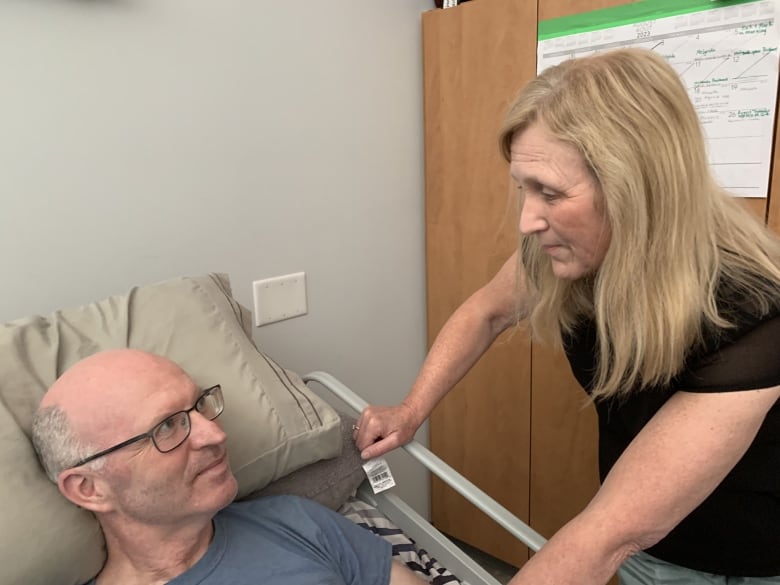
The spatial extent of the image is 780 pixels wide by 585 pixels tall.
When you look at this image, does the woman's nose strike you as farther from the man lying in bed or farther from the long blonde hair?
the man lying in bed

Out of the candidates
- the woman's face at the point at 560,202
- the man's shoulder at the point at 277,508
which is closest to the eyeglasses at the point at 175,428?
the man's shoulder at the point at 277,508

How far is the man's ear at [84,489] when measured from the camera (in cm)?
85

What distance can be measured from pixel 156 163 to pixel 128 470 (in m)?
0.68

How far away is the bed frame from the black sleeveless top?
0.21 m

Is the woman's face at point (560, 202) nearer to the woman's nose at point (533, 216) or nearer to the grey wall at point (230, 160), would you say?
the woman's nose at point (533, 216)

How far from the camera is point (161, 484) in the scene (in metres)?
0.87

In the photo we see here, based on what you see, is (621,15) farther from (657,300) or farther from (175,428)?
(175,428)

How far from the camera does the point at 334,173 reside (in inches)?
64.0

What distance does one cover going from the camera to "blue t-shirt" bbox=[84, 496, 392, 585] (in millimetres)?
938

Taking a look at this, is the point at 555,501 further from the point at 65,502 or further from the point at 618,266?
the point at 65,502

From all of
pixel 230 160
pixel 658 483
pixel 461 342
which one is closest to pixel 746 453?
pixel 658 483

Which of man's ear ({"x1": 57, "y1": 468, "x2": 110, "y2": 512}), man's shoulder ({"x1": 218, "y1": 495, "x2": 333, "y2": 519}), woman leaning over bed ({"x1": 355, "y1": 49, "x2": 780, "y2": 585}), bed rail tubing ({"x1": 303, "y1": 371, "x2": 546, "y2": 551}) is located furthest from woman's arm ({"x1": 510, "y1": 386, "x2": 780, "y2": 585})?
man's ear ({"x1": 57, "y1": 468, "x2": 110, "y2": 512})

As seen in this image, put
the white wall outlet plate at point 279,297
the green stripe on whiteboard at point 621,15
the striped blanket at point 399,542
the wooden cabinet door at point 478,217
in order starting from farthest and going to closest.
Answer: the wooden cabinet door at point 478,217, the white wall outlet plate at point 279,297, the green stripe on whiteboard at point 621,15, the striped blanket at point 399,542

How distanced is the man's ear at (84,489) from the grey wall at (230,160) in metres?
0.46
